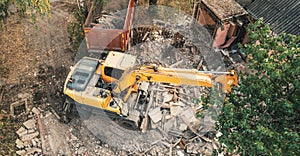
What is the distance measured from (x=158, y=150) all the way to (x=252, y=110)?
16.3ft

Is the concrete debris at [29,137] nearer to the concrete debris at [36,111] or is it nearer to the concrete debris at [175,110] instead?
the concrete debris at [36,111]

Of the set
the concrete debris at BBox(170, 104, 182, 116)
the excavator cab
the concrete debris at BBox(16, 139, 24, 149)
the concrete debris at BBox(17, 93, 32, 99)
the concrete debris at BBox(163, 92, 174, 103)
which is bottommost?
the concrete debris at BBox(16, 139, 24, 149)

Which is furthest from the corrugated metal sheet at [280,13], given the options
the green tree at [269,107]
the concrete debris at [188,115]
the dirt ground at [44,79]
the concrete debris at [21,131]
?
the concrete debris at [21,131]

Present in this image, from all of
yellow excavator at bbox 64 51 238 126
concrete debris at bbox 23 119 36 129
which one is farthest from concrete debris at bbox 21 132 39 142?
yellow excavator at bbox 64 51 238 126

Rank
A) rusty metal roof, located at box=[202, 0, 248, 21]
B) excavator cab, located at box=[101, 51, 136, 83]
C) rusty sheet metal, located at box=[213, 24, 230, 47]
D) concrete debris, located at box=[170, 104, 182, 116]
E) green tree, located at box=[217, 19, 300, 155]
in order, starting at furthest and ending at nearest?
rusty sheet metal, located at box=[213, 24, 230, 47] → rusty metal roof, located at box=[202, 0, 248, 21] → concrete debris, located at box=[170, 104, 182, 116] → excavator cab, located at box=[101, 51, 136, 83] → green tree, located at box=[217, 19, 300, 155]

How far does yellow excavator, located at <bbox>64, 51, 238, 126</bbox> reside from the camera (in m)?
10.1

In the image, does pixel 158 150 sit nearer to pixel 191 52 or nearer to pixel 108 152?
pixel 108 152

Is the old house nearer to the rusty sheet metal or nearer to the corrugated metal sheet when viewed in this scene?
the rusty sheet metal

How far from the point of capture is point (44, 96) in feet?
43.0

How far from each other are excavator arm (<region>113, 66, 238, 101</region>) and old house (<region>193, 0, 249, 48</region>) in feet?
15.4

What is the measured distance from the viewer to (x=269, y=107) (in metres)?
7.42

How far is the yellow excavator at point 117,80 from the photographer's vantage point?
10070mm

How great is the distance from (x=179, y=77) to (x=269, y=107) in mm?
3491

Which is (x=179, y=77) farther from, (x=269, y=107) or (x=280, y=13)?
(x=280, y=13)
